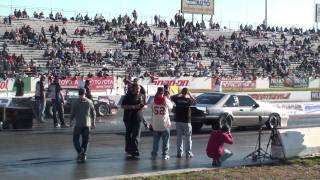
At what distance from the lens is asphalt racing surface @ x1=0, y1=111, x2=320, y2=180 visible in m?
11.8

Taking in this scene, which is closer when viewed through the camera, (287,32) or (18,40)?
(18,40)

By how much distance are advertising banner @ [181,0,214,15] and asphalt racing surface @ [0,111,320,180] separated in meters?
47.0

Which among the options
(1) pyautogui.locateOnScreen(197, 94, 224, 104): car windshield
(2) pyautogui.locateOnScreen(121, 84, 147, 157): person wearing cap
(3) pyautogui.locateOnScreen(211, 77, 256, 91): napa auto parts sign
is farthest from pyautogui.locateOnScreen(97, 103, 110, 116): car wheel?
(3) pyautogui.locateOnScreen(211, 77, 256, 91): napa auto parts sign

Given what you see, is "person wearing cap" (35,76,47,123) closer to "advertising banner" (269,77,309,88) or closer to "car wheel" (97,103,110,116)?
"car wheel" (97,103,110,116)

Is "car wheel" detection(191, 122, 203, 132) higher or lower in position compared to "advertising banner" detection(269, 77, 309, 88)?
higher

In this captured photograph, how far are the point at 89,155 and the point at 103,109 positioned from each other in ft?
43.2

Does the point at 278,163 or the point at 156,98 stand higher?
the point at 156,98

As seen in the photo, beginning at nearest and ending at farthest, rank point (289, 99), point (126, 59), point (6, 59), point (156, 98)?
1. point (156, 98)
2. point (6, 59)
3. point (289, 99)
4. point (126, 59)

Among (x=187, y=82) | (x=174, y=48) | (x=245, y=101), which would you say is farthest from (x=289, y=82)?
(x=245, y=101)

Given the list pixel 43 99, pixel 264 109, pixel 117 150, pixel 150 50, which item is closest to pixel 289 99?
pixel 150 50

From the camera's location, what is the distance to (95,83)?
4025 centimetres

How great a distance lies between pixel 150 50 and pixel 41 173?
39.9 metres

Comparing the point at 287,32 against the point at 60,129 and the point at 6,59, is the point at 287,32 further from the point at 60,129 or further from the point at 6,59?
the point at 60,129

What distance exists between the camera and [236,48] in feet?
195
